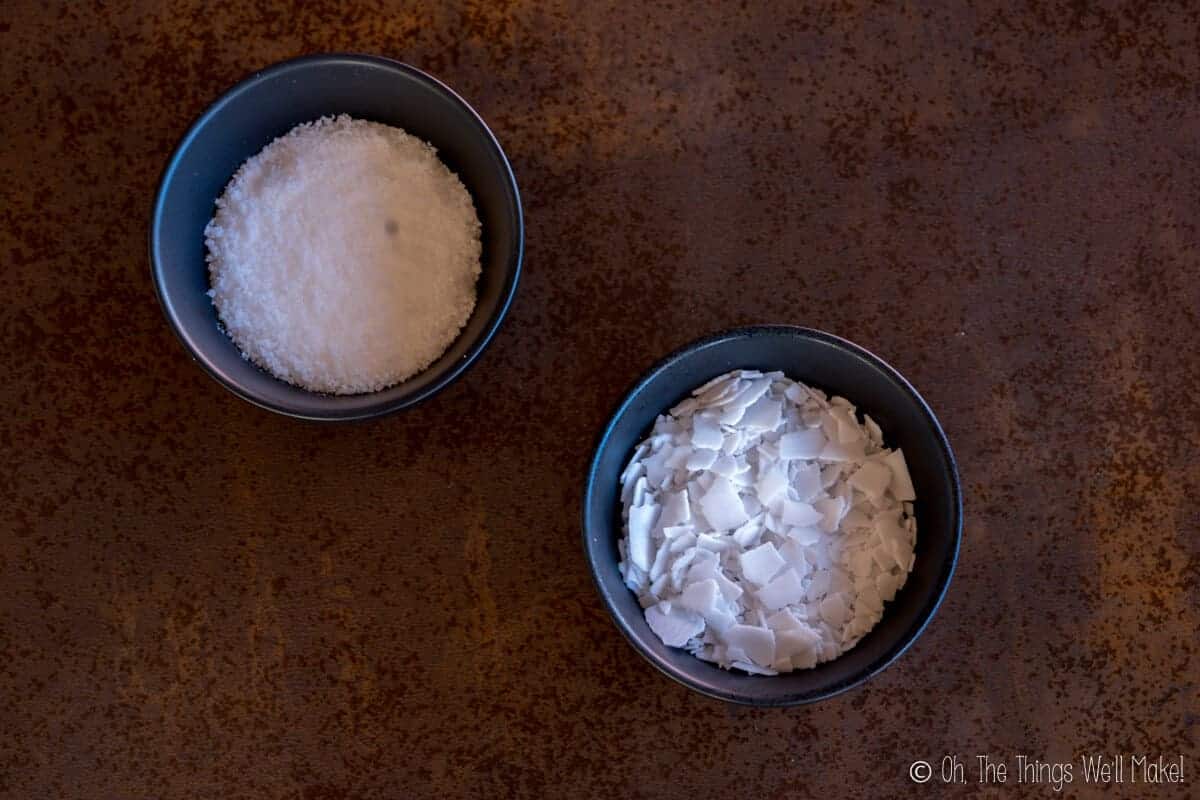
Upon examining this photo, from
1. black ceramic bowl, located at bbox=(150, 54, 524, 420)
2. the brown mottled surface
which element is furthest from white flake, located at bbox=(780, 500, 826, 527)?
black ceramic bowl, located at bbox=(150, 54, 524, 420)

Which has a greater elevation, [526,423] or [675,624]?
[526,423]

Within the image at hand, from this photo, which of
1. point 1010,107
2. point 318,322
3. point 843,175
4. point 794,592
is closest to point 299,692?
point 318,322

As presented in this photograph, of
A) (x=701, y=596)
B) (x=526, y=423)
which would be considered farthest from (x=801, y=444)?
(x=526, y=423)

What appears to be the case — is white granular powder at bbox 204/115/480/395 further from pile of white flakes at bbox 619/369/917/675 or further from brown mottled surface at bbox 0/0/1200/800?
pile of white flakes at bbox 619/369/917/675

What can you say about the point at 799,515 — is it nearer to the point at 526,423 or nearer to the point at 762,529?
the point at 762,529

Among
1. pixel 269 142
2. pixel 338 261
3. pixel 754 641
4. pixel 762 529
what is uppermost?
pixel 269 142
